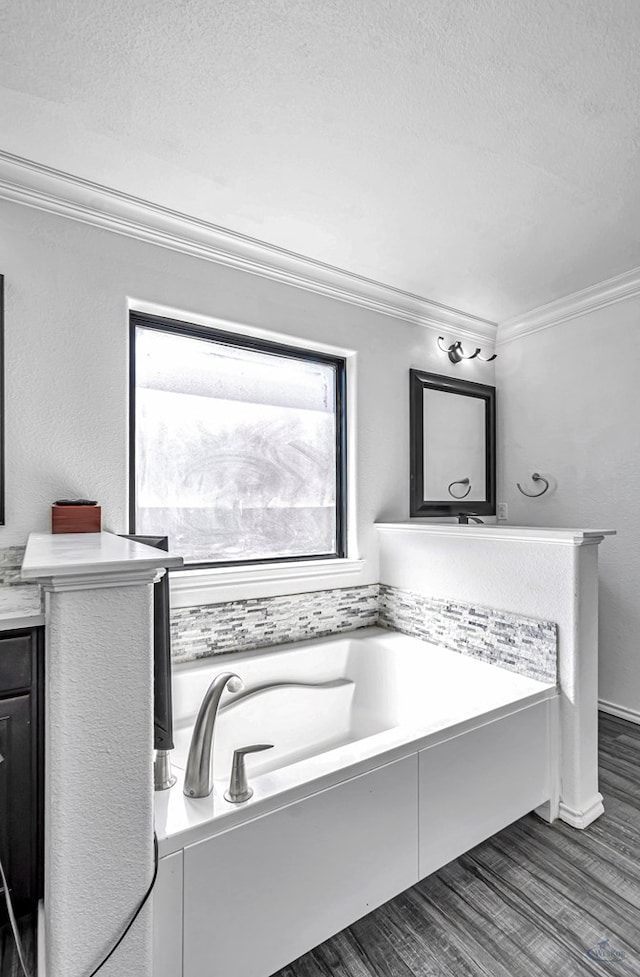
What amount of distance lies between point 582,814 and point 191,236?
2.89 m

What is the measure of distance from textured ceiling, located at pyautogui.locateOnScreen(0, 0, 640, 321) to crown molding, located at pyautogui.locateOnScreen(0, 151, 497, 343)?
0.07 m

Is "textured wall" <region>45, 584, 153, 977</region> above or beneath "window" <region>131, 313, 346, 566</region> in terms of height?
beneath

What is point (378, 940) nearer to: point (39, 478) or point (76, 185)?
point (39, 478)

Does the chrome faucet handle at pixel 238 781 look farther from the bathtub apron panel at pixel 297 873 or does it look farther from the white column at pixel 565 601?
the white column at pixel 565 601

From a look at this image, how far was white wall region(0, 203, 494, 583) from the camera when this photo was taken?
78.6 inches

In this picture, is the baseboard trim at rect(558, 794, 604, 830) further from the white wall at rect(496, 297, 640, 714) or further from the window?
the window

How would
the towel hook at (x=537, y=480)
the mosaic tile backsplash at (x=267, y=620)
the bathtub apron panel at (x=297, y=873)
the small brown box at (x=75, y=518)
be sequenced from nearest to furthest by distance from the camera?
the bathtub apron panel at (x=297, y=873) < the small brown box at (x=75, y=518) < the mosaic tile backsplash at (x=267, y=620) < the towel hook at (x=537, y=480)

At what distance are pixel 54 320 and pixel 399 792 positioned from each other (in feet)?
6.91

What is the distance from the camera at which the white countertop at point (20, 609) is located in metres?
1.38

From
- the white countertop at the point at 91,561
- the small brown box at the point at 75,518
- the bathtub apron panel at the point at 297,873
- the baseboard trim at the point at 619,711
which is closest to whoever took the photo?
the white countertop at the point at 91,561

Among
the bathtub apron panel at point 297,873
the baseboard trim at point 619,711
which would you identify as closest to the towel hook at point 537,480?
the baseboard trim at point 619,711

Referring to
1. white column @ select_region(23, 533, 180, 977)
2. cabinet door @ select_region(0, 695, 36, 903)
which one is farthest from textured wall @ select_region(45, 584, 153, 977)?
cabinet door @ select_region(0, 695, 36, 903)

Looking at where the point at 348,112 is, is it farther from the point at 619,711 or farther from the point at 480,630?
the point at 619,711

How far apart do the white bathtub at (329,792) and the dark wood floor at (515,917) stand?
76mm
